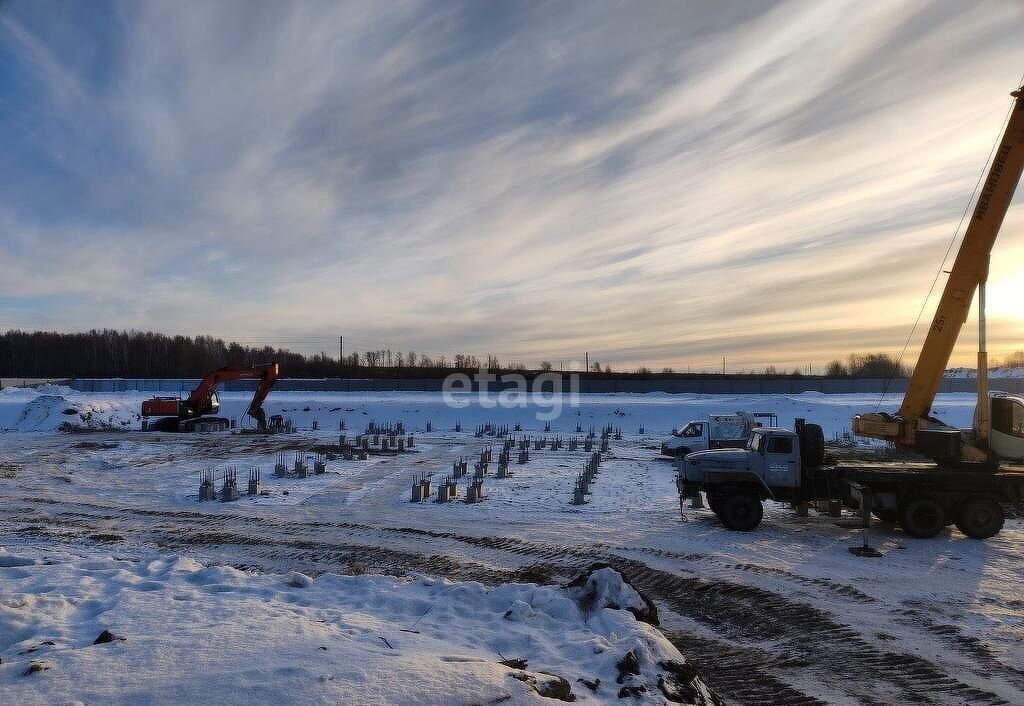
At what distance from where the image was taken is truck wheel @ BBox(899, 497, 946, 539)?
12.4 meters

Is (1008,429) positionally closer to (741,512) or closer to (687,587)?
(741,512)

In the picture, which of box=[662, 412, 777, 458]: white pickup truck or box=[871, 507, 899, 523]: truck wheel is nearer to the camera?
box=[871, 507, 899, 523]: truck wheel

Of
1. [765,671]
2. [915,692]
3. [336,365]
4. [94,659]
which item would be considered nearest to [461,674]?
[94,659]

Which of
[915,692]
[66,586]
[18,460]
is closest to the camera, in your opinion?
[915,692]

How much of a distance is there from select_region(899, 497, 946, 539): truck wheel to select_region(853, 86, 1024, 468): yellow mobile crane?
4.16ft

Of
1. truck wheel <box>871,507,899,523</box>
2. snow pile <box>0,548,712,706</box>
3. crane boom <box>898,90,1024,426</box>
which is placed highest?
Answer: crane boom <box>898,90,1024,426</box>

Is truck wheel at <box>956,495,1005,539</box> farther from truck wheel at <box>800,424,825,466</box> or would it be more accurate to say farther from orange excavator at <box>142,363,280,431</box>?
orange excavator at <box>142,363,280,431</box>

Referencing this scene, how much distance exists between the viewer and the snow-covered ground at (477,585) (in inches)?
221

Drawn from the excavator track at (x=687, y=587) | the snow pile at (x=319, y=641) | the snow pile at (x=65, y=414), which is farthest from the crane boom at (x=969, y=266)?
the snow pile at (x=65, y=414)

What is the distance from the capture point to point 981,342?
543 inches

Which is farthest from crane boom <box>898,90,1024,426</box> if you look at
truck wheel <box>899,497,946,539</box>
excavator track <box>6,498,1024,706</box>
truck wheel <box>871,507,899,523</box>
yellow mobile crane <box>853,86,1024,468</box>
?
excavator track <box>6,498,1024,706</box>

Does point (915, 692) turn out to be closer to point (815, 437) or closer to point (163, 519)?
point (815, 437)

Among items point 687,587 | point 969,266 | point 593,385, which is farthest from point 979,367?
point 593,385

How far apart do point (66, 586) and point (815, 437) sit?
41.2 feet
